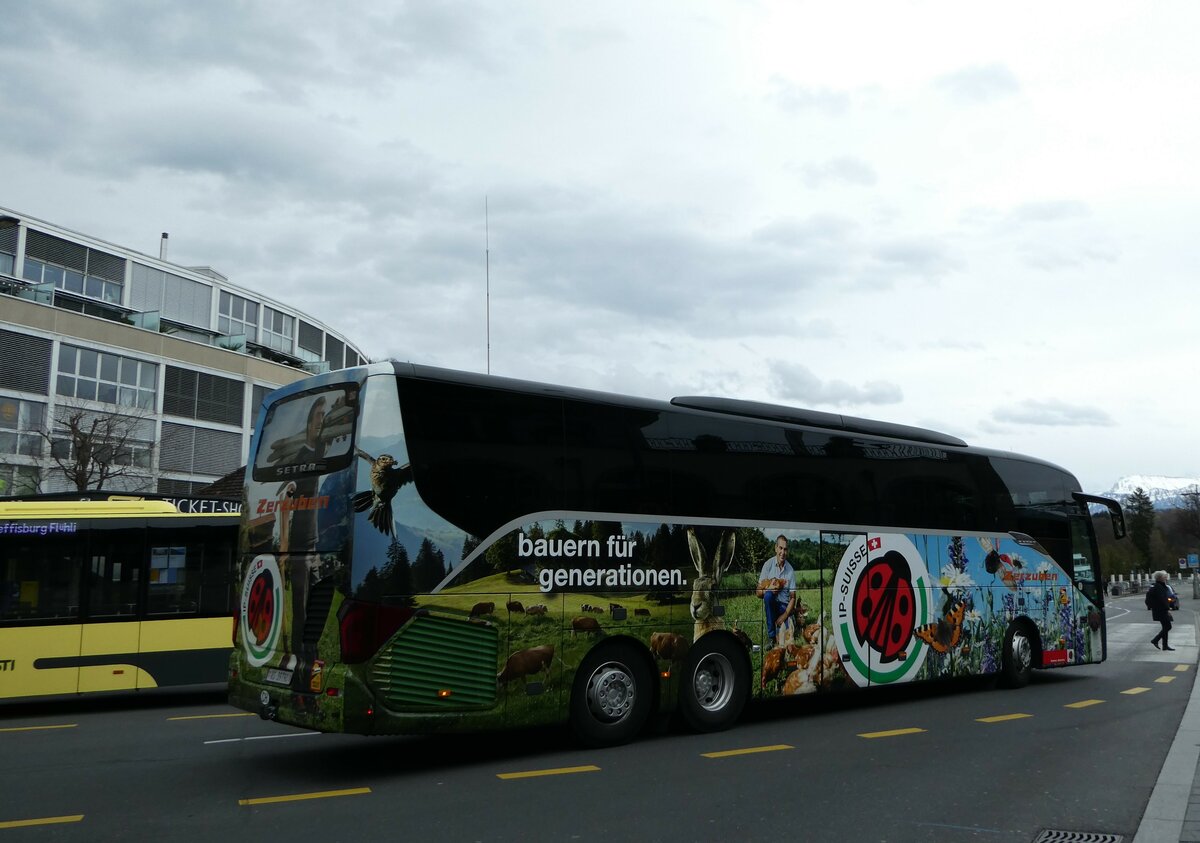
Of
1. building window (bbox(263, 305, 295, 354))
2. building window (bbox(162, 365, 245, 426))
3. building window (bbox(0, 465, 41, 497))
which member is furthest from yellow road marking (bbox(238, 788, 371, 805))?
building window (bbox(263, 305, 295, 354))

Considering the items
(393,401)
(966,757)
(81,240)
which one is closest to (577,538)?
(393,401)

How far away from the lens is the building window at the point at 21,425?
4503 centimetres

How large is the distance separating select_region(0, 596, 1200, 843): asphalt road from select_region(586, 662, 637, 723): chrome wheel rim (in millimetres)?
396

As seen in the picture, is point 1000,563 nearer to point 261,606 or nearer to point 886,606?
point 886,606

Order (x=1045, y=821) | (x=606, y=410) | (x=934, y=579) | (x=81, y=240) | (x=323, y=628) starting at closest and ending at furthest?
1. (x=1045, y=821)
2. (x=323, y=628)
3. (x=606, y=410)
4. (x=934, y=579)
5. (x=81, y=240)

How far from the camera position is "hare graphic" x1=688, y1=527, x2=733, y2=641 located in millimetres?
10859

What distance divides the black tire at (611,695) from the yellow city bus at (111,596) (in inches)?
281

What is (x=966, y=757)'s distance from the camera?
31.0 ft

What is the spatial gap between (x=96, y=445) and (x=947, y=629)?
110 ft

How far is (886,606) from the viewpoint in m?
13.3

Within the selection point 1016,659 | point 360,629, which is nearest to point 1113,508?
point 1016,659

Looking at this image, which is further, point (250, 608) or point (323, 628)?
point (250, 608)

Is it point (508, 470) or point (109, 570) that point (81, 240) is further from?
point (508, 470)

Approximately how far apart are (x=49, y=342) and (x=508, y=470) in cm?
4670
